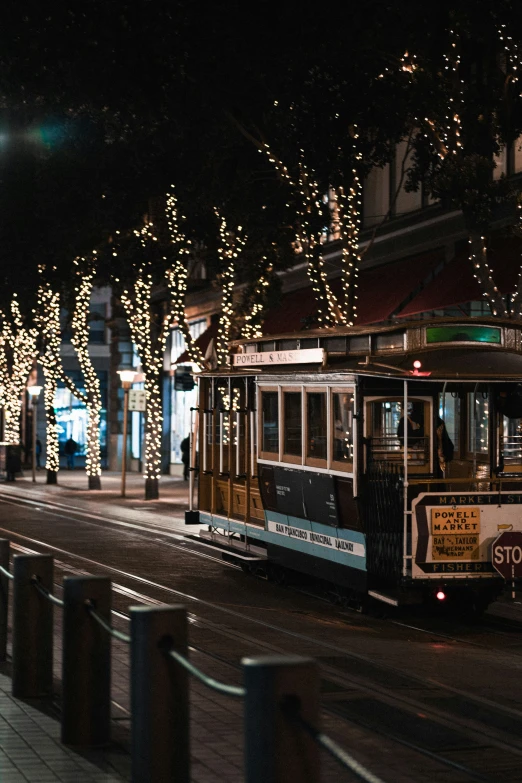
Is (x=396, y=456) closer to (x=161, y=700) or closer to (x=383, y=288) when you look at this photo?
(x=161, y=700)

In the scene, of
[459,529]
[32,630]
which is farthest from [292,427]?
[32,630]

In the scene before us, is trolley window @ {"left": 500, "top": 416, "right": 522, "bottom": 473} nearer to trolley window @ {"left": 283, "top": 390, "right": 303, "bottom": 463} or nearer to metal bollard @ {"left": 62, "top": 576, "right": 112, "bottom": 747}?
trolley window @ {"left": 283, "top": 390, "right": 303, "bottom": 463}

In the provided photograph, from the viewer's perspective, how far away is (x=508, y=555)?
13812 millimetres

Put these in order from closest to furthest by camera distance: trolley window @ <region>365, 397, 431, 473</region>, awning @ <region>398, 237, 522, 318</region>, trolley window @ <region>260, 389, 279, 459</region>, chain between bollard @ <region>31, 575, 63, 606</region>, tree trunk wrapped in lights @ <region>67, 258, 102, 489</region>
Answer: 1. chain between bollard @ <region>31, 575, 63, 606</region>
2. trolley window @ <region>365, 397, 431, 473</region>
3. trolley window @ <region>260, 389, 279, 459</region>
4. awning @ <region>398, 237, 522, 318</region>
5. tree trunk wrapped in lights @ <region>67, 258, 102, 489</region>

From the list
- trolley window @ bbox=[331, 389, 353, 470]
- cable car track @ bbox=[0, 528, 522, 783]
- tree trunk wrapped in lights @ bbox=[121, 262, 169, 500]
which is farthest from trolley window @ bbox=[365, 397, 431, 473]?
tree trunk wrapped in lights @ bbox=[121, 262, 169, 500]

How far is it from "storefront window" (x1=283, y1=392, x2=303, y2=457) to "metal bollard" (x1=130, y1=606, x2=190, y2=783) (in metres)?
9.34

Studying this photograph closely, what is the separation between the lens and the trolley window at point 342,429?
48.3 feet

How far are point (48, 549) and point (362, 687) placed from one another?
11878mm

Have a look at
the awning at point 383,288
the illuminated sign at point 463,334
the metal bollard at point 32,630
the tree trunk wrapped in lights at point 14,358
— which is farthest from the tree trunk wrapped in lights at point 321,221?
the tree trunk wrapped in lights at point 14,358

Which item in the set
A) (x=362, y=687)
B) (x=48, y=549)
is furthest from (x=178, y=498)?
(x=362, y=687)

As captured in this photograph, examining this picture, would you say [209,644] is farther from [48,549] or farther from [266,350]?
[48,549]

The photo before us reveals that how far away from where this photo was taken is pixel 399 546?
13.8 meters

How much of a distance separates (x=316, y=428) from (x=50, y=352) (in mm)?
27620

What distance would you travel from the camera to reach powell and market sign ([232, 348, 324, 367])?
15765 millimetres
